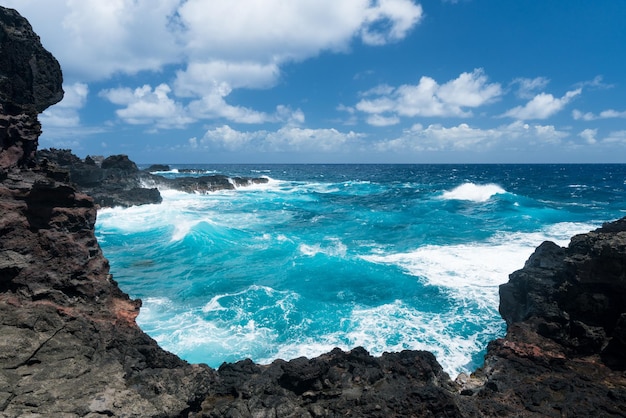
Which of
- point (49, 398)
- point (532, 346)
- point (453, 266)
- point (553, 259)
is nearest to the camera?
point (49, 398)

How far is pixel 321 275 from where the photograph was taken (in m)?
17.4

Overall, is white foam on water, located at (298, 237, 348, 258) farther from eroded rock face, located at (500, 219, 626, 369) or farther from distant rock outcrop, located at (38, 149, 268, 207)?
distant rock outcrop, located at (38, 149, 268, 207)

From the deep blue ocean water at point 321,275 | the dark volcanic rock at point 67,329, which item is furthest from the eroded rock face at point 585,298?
the dark volcanic rock at point 67,329

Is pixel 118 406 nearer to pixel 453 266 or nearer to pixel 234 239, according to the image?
pixel 453 266

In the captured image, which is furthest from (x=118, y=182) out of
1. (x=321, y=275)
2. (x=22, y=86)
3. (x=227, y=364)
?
(x=227, y=364)

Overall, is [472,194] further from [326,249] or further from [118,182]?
[118,182]

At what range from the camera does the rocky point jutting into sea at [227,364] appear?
509 cm

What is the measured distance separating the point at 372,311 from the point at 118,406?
32.4 feet

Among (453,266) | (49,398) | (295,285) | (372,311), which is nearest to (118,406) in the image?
(49,398)

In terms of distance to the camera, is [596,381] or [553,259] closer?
[596,381]

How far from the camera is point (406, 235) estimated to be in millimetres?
25672

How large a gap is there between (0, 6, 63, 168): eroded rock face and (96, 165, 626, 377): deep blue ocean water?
6082 mm

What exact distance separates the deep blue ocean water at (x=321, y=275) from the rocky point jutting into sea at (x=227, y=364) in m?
3.26

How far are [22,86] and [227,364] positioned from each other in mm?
10916
